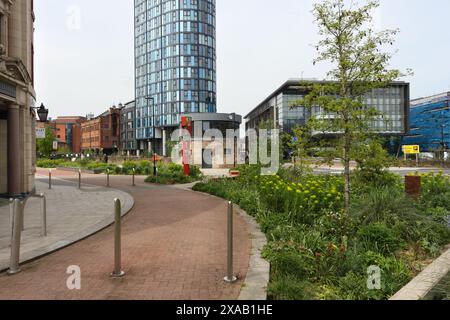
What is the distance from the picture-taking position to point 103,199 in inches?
509

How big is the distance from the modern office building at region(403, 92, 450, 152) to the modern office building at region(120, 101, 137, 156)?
76.7 meters

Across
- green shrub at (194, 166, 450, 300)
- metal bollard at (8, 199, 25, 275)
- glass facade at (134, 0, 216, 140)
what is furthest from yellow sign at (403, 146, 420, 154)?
metal bollard at (8, 199, 25, 275)

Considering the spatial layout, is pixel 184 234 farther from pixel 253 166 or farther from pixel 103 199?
pixel 253 166

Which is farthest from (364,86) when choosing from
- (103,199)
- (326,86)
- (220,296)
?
(103,199)

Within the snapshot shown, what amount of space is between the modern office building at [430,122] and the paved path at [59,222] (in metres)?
88.0

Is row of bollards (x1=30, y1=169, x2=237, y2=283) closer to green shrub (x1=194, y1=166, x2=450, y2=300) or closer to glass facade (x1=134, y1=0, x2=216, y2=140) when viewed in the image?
green shrub (x1=194, y1=166, x2=450, y2=300)

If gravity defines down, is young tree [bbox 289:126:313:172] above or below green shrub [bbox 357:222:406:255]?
above

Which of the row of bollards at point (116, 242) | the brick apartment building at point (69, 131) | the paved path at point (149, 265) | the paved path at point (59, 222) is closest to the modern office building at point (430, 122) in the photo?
the paved path at point (59, 222)

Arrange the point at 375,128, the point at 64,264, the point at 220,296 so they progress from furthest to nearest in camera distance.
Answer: the point at 375,128 → the point at 64,264 → the point at 220,296

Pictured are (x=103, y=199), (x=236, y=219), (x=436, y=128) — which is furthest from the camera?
(x=436, y=128)

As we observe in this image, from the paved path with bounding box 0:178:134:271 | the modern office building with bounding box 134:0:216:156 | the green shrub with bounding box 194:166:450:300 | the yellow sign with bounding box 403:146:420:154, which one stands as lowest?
the paved path with bounding box 0:178:134:271

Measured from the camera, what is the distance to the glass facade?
268 ft

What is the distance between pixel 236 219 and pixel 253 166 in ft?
20.7

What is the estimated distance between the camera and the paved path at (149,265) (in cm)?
430
